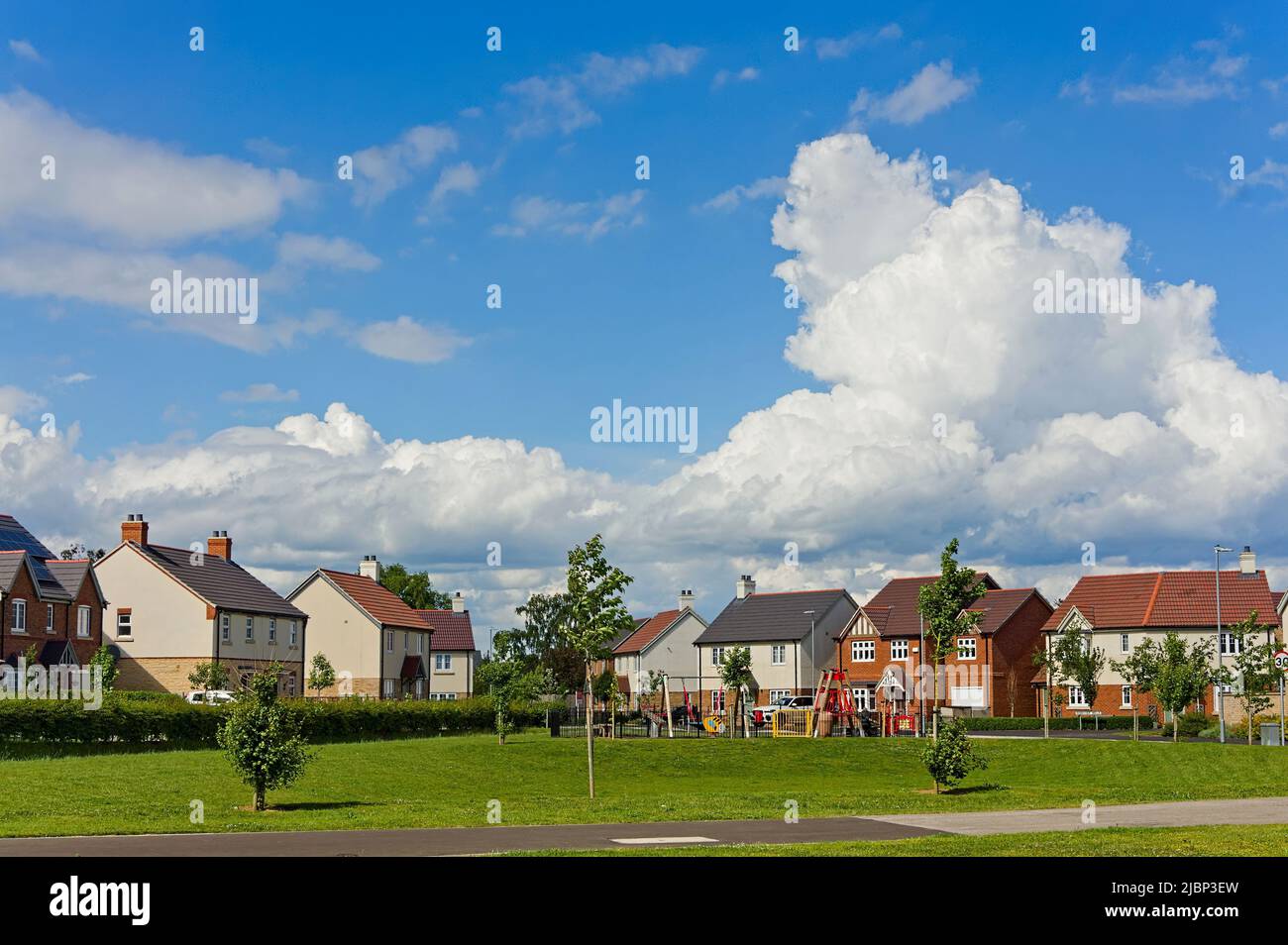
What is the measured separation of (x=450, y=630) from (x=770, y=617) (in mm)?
26000

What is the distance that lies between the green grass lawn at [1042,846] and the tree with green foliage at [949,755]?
11322mm

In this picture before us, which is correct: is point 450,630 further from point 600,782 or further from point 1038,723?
point 600,782

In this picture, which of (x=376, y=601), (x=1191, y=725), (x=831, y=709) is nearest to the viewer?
(x=831, y=709)

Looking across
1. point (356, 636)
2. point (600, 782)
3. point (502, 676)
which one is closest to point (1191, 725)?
point (502, 676)

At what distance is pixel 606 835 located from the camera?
2053cm

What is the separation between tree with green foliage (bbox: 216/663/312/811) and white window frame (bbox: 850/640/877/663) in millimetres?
68529

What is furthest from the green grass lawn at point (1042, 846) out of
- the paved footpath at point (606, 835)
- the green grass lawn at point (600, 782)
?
the green grass lawn at point (600, 782)

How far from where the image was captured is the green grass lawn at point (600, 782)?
79.2 feet

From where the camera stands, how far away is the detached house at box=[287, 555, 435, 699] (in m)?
84.1

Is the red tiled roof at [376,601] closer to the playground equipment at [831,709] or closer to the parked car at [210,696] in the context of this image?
the parked car at [210,696]

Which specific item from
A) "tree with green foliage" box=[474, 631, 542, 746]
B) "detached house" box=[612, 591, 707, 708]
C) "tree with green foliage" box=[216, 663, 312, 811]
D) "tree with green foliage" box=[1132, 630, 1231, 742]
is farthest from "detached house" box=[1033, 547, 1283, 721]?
"tree with green foliage" box=[216, 663, 312, 811]
